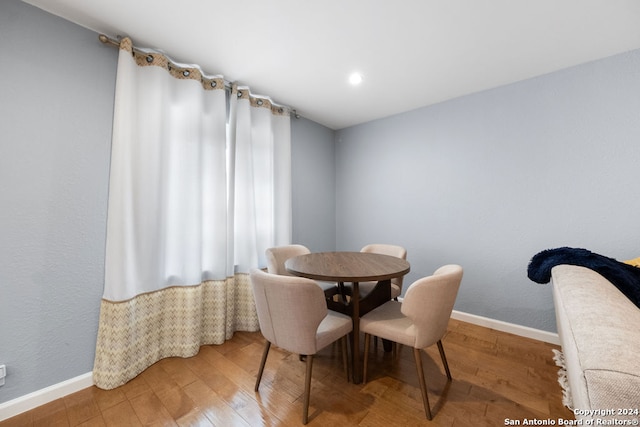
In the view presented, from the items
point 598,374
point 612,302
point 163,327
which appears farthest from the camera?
point 163,327

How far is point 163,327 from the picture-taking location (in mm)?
1923

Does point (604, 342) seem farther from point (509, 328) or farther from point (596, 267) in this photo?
point (509, 328)

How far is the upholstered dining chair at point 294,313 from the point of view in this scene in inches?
48.9

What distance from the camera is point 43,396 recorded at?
1447 millimetres

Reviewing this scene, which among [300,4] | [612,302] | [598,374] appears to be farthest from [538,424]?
[300,4]

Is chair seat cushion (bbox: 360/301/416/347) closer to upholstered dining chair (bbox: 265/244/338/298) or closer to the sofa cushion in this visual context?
upholstered dining chair (bbox: 265/244/338/298)

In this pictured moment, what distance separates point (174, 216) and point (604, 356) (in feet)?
7.70

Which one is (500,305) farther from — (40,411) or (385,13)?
(40,411)

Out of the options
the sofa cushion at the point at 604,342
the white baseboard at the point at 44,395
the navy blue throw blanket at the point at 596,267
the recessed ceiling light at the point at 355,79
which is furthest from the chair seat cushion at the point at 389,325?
the recessed ceiling light at the point at 355,79

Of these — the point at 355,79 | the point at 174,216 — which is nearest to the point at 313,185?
the point at 355,79

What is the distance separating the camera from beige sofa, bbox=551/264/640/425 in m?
0.54

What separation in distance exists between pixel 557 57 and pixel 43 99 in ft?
12.0

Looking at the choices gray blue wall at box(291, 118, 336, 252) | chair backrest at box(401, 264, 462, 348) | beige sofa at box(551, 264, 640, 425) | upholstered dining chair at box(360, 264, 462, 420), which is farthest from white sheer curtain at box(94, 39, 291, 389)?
beige sofa at box(551, 264, 640, 425)

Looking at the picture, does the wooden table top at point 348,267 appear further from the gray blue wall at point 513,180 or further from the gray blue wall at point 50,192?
the gray blue wall at point 50,192
